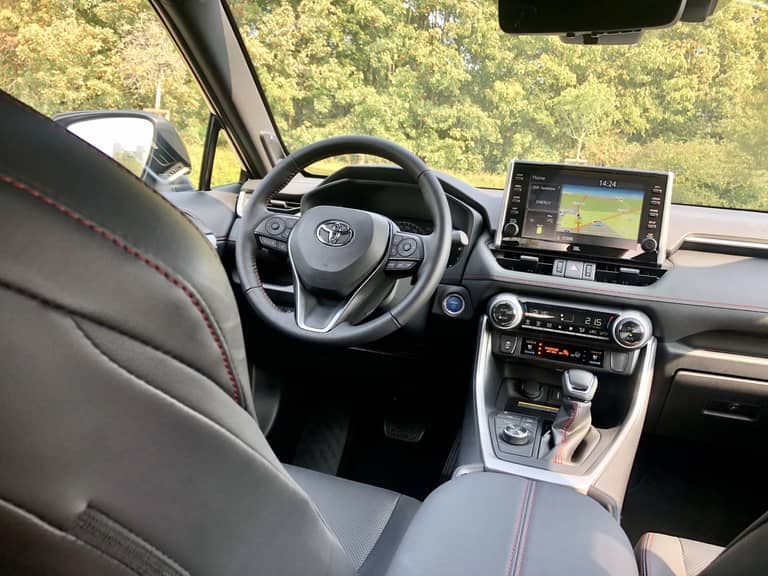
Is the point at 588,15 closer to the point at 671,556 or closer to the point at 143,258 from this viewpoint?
the point at 671,556

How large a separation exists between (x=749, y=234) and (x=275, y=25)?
2.46 metres

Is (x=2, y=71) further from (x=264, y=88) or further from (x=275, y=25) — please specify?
(x=275, y=25)

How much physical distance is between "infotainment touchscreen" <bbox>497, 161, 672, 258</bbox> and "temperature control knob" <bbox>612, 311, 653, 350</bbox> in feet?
0.75

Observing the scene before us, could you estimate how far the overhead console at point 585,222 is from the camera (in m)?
2.06

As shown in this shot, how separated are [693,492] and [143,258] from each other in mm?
2733

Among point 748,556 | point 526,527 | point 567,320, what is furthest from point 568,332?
point 748,556

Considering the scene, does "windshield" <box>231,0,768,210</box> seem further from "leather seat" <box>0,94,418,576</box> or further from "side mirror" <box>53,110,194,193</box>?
"leather seat" <box>0,94,418,576</box>

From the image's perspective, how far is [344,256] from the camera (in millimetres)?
1879

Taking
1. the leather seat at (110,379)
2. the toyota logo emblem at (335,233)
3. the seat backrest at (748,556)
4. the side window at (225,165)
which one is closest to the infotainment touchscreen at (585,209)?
the toyota logo emblem at (335,233)

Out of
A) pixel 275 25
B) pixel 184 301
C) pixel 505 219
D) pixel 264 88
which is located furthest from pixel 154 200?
pixel 275 25

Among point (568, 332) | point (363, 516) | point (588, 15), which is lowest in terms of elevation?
point (363, 516)

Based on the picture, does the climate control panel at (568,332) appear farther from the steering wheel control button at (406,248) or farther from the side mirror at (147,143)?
the side mirror at (147,143)

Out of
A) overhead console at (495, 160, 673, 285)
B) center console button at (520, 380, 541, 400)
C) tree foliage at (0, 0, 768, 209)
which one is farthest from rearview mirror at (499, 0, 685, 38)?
center console button at (520, 380, 541, 400)

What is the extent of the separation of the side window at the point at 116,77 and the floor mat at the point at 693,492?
90.1 inches
